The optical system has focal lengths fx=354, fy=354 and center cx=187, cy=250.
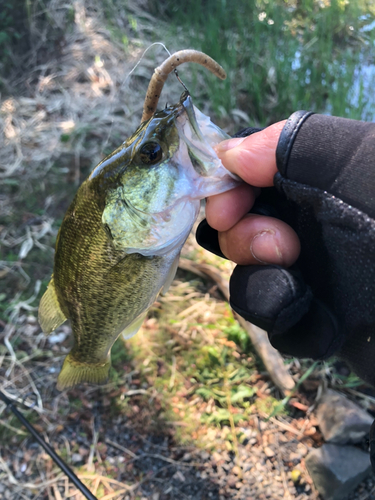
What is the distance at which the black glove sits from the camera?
3.80 ft

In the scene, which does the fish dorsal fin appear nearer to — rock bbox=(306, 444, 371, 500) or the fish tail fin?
the fish tail fin

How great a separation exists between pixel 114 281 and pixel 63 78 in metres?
4.47

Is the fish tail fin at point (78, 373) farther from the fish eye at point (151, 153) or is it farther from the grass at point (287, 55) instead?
the grass at point (287, 55)

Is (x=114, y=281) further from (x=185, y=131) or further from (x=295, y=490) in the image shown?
(x=295, y=490)

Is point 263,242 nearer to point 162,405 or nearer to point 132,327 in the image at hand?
point 132,327

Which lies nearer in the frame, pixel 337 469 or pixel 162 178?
pixel 162 178

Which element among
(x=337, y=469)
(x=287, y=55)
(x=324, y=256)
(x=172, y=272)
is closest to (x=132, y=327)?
(x=172, y=272)

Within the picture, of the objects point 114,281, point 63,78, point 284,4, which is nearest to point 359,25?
point 284,4

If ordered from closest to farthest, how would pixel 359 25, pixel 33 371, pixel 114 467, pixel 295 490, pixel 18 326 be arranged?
pixel 295 490 < pixel 114 467 < pixel 33 371 < pixel 18 326 < pixel 359 25

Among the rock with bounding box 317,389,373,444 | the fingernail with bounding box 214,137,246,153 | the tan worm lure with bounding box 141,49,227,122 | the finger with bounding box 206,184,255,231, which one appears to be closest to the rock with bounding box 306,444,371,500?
the rock with bounding box 317,389,373,444

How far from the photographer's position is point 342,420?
7.00ft

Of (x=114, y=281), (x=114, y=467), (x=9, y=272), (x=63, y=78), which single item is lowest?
(x=114, y=467)

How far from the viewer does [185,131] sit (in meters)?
1.28

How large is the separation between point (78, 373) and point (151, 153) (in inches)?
47.8
